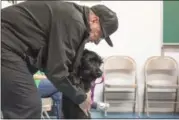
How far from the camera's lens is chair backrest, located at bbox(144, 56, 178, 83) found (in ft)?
12.4

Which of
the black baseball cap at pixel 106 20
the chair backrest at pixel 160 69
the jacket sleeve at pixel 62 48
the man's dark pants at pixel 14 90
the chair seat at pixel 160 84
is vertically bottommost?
the chair seat at pixel 160 84

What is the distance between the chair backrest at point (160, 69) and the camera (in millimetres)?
3791

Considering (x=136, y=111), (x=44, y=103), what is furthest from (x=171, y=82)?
(x=44, y=103)

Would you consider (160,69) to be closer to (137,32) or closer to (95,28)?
(137,32)

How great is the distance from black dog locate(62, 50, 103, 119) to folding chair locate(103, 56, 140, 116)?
91.1 inches

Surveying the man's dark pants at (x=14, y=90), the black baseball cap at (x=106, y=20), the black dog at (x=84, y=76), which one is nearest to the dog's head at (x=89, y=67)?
the black dog at (x=84, y=76)

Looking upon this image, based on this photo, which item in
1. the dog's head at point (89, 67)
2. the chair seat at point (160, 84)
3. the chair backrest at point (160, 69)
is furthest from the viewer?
the chair backrest at point (160, 69)

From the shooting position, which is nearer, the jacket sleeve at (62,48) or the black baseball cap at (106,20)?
the jacket sleeve at (62,48)

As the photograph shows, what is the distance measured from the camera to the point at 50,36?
1303 mm

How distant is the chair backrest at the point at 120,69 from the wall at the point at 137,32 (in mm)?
77

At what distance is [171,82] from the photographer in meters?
3.75

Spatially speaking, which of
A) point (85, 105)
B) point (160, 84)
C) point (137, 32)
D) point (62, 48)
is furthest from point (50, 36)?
point (137, 32)

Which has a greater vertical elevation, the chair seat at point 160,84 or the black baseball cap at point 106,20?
the black baseball cap at point 106,20

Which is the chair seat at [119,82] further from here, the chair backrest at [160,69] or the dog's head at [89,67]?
the dog's head at [89,67]
